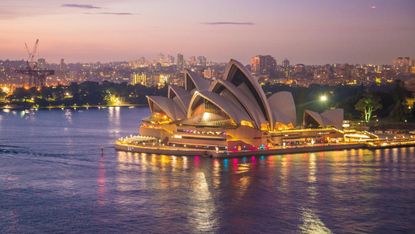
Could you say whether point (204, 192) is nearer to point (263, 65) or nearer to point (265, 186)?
point (265, 186)

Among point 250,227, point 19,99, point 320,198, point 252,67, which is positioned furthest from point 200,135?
point 252,67

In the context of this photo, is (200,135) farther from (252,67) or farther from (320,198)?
(252,67)

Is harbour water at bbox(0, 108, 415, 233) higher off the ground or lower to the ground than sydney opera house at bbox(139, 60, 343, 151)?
lower

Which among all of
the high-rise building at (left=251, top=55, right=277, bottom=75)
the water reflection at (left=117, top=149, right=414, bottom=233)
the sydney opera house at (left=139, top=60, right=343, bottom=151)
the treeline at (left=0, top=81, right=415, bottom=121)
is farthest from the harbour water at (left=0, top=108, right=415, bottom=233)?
the high-rise building at (left=251, top=55, right=277, bottom=75)

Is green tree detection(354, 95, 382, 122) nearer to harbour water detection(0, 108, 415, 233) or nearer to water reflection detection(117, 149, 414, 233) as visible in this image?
harbour water detection(0, 108, 415, 233)

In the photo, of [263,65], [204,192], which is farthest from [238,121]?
[263,65]

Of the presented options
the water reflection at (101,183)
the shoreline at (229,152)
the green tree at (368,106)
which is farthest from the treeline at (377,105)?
the water reflection at (101,183)
